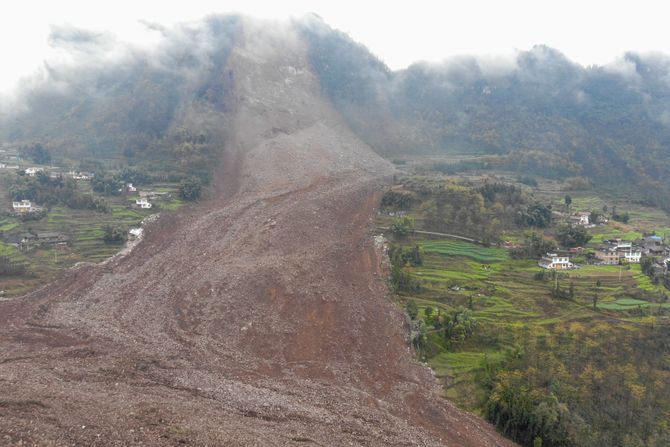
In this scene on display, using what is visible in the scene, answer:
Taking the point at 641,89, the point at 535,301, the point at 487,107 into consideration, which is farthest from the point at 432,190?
the point at 641,89

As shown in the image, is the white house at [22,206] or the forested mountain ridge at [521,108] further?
the forested mountain ridge at [521,108]

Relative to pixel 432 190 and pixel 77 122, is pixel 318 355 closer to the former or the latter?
pixel 432 190

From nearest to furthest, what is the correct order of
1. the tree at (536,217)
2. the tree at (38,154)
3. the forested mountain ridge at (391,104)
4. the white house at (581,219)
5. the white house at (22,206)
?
the white house at (22,206) → the tree at (536,217) → the white house at (581,219) → the tree at (38,154) → the forested mountain ridge at (391,104)

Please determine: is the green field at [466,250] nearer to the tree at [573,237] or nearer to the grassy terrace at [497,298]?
the grassy terrace at [497,298]

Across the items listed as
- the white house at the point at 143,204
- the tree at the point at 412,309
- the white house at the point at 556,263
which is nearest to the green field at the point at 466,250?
the white house at the point at 556,263

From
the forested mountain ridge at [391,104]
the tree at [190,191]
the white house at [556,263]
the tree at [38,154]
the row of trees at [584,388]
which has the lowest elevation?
the row of trees at [584,388]

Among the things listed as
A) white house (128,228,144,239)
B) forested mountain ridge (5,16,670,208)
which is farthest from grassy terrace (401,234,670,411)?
forested mountain ridge (5,16,670,208)
